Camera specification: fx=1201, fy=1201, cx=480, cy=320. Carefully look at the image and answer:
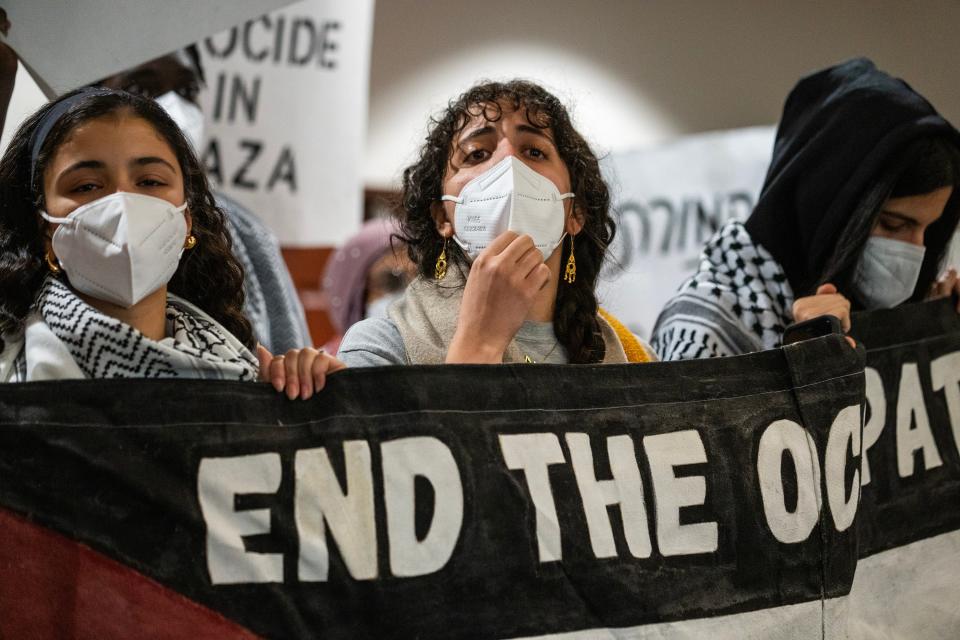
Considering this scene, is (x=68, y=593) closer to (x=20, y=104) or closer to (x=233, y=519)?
(x=233, y=519)

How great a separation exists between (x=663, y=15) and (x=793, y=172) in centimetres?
386

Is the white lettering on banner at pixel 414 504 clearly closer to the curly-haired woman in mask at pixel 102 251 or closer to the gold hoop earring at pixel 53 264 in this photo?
the curly-haired woman in mask at pixel 102 251

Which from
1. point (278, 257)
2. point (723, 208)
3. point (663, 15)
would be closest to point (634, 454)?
point (278, 257)

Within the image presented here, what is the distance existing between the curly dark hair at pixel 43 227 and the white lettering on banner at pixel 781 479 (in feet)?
2.43

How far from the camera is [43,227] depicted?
147 cm

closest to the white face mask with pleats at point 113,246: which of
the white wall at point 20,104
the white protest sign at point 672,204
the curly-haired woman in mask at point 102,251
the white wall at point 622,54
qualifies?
the curly-haired woman in mask at point 102,251

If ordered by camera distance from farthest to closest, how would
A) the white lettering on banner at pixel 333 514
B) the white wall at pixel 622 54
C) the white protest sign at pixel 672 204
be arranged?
the white wall at pixel 622 54 → the white protest sign at pixel 672 204 → the white lettering on banner at pixel 333 514

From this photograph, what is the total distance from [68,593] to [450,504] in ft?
1.42

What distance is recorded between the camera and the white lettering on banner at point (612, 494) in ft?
4.92

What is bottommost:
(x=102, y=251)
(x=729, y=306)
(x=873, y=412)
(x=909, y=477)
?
(x=909, y=477)

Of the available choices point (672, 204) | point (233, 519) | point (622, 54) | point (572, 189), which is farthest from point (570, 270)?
point (622, 54)

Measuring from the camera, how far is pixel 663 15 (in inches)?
232

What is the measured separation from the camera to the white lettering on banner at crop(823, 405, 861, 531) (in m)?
1.67

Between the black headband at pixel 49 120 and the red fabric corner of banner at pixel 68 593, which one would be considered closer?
the red fabric corner of banner at pixel 68 593
